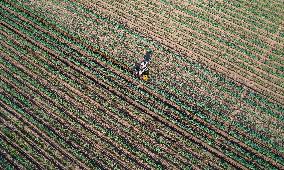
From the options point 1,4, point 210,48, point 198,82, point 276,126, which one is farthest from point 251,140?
point 1,4

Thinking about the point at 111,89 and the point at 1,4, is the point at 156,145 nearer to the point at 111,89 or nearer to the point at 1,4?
the point at 111,89

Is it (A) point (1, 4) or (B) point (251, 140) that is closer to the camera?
(B) point (251, 140)

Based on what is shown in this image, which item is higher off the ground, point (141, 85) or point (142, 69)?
point (142, 69)

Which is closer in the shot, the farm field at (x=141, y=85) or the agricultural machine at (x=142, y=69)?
the farm field at (x=141, y=85)

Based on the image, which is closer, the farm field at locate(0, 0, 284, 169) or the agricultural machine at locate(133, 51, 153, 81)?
the farm field at locate(0, 0, 284, 169)
